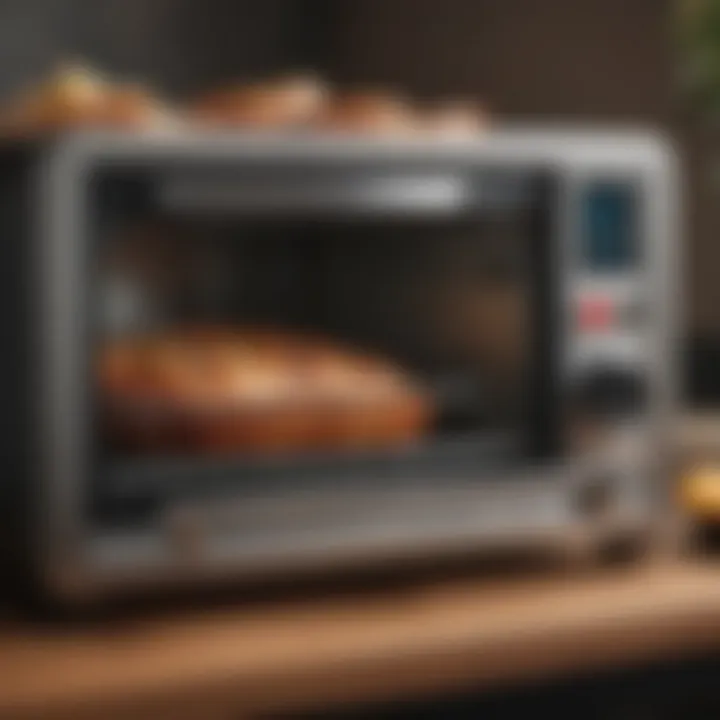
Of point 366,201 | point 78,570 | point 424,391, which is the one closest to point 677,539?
point 424,391

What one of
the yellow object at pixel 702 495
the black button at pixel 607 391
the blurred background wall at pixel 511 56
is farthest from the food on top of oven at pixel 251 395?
the blurred background wall at pixel 511 56

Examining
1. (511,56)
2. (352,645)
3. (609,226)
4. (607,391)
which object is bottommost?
(352,645)

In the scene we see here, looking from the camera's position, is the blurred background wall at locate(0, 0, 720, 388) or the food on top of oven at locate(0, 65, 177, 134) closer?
the food on top of oven at locate(0, 65, 177, 134)

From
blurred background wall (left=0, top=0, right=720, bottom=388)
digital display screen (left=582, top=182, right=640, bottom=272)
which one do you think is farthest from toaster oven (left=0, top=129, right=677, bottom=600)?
blurred background wall (left=0, top=0, right=720, bottom=388)

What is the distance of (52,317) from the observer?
1.11 meters

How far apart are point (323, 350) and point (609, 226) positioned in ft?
0.73

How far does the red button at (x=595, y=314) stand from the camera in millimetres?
1287

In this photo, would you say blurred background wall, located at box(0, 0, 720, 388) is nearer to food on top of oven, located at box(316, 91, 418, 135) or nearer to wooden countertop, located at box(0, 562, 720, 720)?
food on top of oven, located at box(316, 91, 418, 135)

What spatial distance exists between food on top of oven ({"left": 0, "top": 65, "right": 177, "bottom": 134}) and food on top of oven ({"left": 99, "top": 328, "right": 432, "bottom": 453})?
0.48ft

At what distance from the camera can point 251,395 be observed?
121 cm

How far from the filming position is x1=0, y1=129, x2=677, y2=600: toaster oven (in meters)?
1.13

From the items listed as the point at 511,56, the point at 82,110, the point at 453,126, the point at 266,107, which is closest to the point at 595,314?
the point at 453,126

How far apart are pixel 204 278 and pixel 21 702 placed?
1.16 feet

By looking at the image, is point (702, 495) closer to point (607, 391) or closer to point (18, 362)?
point (607, 391)
